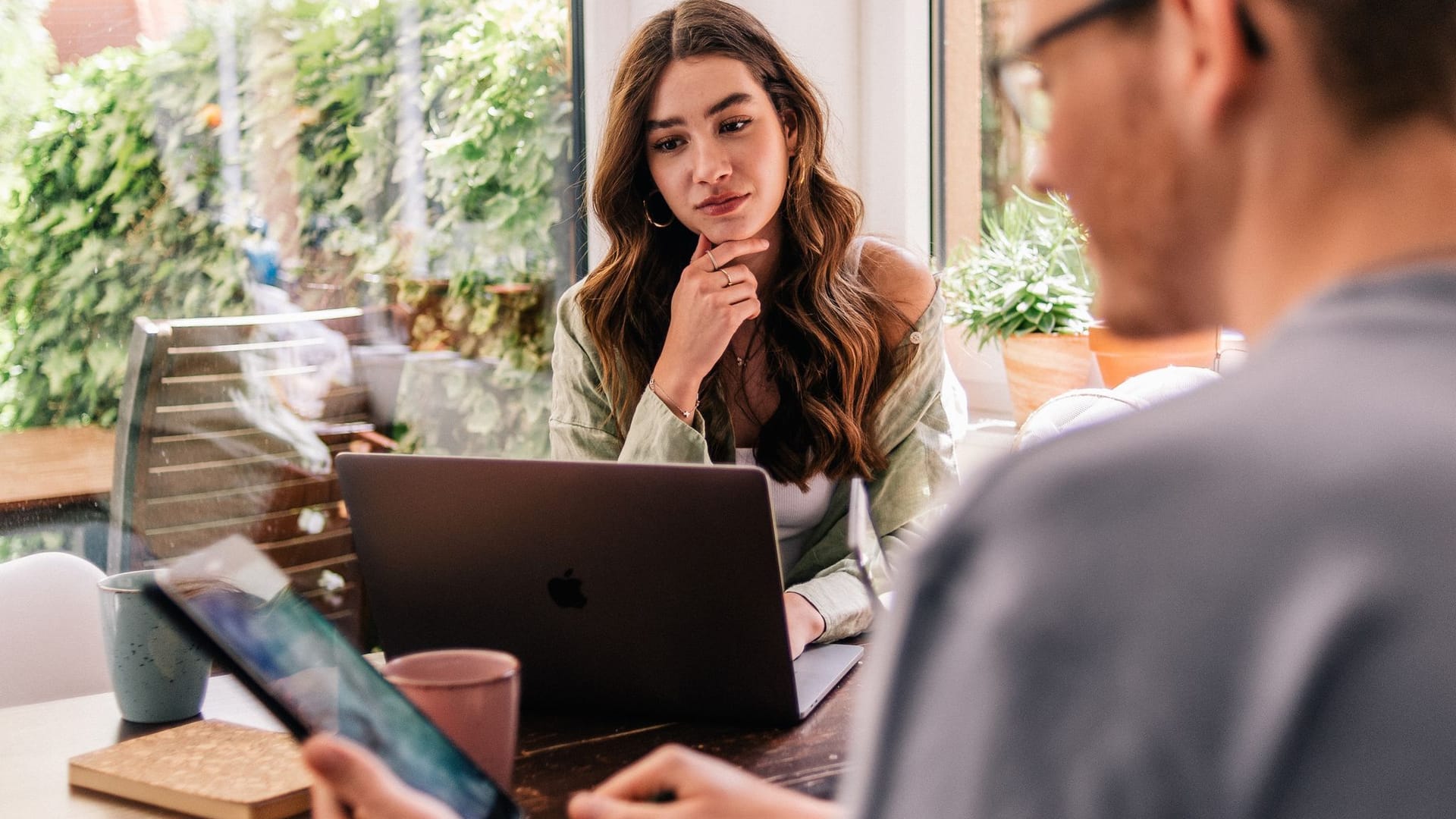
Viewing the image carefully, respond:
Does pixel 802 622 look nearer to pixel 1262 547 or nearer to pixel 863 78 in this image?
pixel 1262 547

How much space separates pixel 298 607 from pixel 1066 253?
7.20 feet

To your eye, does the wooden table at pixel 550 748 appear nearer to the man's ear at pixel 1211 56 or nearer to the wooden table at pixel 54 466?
the man's ear at pixel 1211 56

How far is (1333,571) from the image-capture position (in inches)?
12.3

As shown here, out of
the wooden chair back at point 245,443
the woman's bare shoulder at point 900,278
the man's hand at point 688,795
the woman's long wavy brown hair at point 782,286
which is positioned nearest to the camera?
the man's hand at point 688,795

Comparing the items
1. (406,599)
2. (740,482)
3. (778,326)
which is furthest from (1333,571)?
(778,326)

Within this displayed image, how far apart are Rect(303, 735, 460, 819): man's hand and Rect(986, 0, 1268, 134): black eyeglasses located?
47 cm

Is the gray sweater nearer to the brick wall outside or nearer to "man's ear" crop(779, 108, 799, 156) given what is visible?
"man's ear" crop(779, 108, 799, 156)

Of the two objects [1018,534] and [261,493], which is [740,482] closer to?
[1018,534]

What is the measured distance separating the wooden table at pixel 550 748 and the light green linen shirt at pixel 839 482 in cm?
59

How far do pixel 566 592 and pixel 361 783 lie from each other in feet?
1.24

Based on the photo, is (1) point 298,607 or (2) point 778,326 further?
(2) point 778,326

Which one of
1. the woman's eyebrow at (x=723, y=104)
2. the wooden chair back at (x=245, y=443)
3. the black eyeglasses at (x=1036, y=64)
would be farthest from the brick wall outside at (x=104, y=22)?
the black eyeglasses at (x=1036, y=64)

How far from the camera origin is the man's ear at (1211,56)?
392 millimetres

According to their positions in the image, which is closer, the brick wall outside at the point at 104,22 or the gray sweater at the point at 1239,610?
the gray sweater at the point at 1239,610
